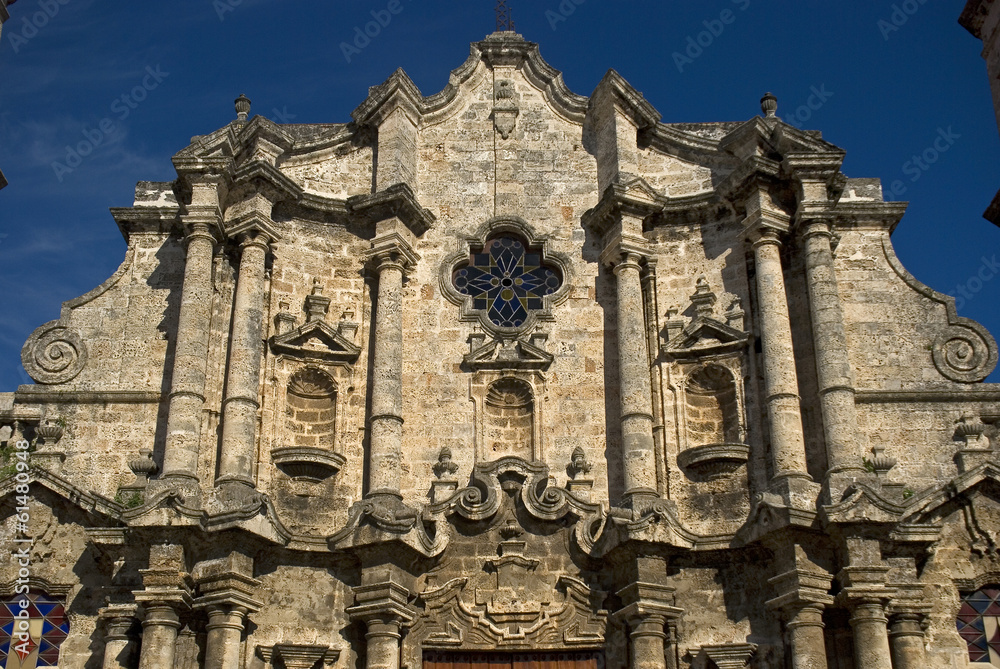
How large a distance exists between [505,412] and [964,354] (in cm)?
725

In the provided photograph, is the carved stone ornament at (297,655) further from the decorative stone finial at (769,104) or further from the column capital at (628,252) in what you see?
the decorative stone finial at (769,104)

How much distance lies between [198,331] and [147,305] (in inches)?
93.8

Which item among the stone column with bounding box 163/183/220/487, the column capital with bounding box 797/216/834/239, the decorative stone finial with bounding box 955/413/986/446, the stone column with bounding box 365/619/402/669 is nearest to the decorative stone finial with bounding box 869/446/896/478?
the decorative stone finial with bounding box 955/413/986/446

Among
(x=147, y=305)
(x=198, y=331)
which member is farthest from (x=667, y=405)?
(x=147, y=305)

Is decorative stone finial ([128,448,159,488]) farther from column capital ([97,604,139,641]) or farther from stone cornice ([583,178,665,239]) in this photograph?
stone cornice ([583,178,665,239])

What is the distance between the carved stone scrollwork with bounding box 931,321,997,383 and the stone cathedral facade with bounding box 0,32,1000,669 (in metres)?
0.05

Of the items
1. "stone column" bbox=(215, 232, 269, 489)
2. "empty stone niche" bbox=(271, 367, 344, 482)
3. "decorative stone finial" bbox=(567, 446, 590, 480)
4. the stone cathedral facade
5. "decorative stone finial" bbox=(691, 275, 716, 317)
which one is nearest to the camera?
the stone cathedral facade

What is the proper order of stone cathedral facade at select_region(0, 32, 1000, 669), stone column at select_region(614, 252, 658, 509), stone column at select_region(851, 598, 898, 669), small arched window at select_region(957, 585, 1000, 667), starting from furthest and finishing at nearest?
stone column at select_region(614, 252, 658, 509) → small arched window at select_region(957, 585, 1000, 667) → stone cathedral facade at select_region(0, 32, 1000, 669) → stone column at select_region(851, 598, 898, 669)

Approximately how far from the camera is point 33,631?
1578 cm

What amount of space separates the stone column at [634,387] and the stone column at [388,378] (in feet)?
10.9

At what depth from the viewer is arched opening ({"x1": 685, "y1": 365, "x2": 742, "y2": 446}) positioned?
17188 mm

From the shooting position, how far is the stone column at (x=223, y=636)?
14.7m

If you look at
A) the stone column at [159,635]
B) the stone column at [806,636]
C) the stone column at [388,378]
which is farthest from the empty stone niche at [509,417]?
the stone column at [159,635]

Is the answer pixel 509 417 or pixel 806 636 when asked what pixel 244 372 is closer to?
pixel 509 417
